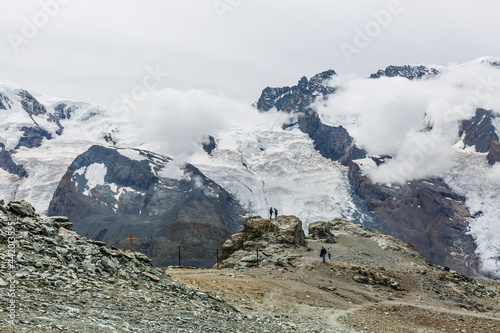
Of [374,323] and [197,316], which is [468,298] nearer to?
[374,323]

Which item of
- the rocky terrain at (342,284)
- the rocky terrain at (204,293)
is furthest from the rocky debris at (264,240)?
the rocky terrain at (204,293)

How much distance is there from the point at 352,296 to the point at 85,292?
2987 centimetres

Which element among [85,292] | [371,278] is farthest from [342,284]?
→ [85,292]

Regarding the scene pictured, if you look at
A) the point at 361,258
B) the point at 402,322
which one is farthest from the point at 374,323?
the point at 361,258

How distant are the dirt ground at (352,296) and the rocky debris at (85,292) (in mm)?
5121

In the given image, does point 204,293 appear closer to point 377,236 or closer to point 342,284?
point 342,284

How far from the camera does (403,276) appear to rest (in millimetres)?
56375

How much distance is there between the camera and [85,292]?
20.8 m

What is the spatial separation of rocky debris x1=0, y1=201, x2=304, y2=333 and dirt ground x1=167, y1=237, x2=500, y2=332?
16.8ft

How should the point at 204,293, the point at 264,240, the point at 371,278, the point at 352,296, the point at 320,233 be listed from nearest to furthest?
the point at 204,293 < the point at 352,296 < the point at 371,278 < the point at 264,240 < the point at 320,233

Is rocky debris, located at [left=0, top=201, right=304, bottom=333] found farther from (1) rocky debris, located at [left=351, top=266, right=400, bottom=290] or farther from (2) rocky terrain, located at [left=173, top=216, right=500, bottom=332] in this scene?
(1) rocky debris, located at [left=351, top=266, right=400, bottom=290]

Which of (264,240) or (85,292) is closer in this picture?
(85,292)

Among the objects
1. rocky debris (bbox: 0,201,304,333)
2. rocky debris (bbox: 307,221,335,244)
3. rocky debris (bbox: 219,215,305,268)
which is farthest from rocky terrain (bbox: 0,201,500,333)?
rocky debris (bbox: 307,221,335,244)

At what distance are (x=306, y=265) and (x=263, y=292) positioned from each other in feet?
60.3
